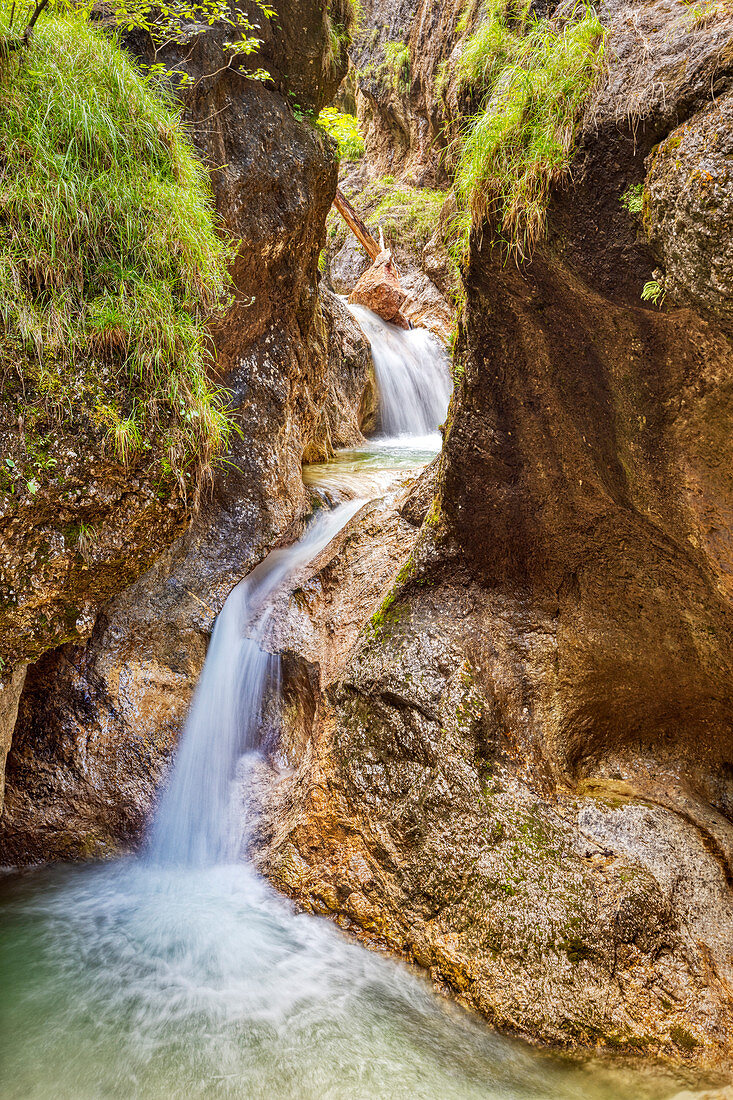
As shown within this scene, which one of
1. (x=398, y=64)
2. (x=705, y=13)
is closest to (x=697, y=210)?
(x=705, y=13)

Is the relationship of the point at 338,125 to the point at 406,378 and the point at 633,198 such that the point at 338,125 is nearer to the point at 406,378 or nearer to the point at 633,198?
the point at 406,378

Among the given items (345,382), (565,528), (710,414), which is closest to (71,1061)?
(565,528)

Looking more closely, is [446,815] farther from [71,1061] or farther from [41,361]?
[41,361]

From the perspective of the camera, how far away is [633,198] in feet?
8.72

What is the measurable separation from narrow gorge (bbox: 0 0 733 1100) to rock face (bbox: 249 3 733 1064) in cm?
2

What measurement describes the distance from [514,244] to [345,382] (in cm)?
744

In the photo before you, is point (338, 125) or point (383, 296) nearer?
point (338, 125)

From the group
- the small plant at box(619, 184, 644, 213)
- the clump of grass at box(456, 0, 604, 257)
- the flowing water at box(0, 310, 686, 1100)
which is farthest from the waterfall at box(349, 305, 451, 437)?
the small plant at box(619, 184, 644, 213)

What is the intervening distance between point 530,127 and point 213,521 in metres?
3.86

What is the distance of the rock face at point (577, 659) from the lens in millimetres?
2740

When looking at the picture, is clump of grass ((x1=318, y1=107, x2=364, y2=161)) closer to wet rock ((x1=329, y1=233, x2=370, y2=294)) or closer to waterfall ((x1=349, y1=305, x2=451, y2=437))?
waterfall ((x1=349, y1=305, x2=451, y2=437))

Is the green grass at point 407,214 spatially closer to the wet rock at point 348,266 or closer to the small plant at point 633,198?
the wet rock at point 348,266

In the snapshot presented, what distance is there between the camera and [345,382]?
10.4 m

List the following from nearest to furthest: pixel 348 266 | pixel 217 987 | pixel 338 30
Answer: pixel 217 987, pixel 338 30, pixel 348 266
